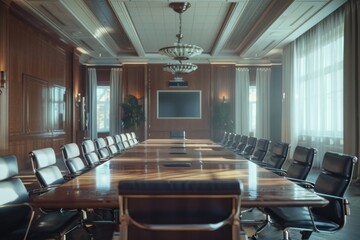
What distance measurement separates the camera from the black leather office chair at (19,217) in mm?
2066

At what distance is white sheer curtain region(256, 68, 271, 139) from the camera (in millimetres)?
12375

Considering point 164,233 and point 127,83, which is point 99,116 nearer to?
point 127,83

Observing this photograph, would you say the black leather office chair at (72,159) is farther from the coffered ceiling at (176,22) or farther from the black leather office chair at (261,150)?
the coffered ceiling at (176,22)

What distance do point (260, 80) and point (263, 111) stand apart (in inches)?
47.4

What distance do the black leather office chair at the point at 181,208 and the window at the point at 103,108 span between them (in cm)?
1195

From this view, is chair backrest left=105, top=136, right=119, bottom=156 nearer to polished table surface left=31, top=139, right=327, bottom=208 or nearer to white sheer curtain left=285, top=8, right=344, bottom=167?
polished table surface left=31, top=139, right=327, bottom=208

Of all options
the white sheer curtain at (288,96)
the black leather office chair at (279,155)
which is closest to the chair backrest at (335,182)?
the black leather office chair at (279,155)

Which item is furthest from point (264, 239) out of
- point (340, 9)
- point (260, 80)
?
point (260, 80)

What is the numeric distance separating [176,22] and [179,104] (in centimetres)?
450

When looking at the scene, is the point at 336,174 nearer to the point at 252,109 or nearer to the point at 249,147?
the point at 249,147

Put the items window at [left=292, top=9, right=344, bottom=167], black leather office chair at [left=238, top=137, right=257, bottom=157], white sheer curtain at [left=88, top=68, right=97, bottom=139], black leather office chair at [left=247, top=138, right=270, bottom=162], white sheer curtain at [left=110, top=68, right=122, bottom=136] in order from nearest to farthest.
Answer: black leather office chair at [left=247, top=138, right=270, bottom=162] < black leather office chair at [left=238, top=137, right=257, bottom=157] < window at [left=292, top=9, right=344, bottom=167] < white sheer curtain at [left=110, top=68, right=122, bottom=136] < white sheer curtain at [left=88, top=68, right=97, bottom=139]

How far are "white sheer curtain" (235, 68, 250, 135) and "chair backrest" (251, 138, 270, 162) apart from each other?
24.8ft

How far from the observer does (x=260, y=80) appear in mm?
12461

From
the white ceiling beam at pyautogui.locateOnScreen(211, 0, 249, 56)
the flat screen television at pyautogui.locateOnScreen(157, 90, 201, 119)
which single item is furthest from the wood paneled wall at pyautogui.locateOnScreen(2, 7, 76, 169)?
the white ceiling beam at pyautogui.locateOnScreen(211, 0, 249, 56)
